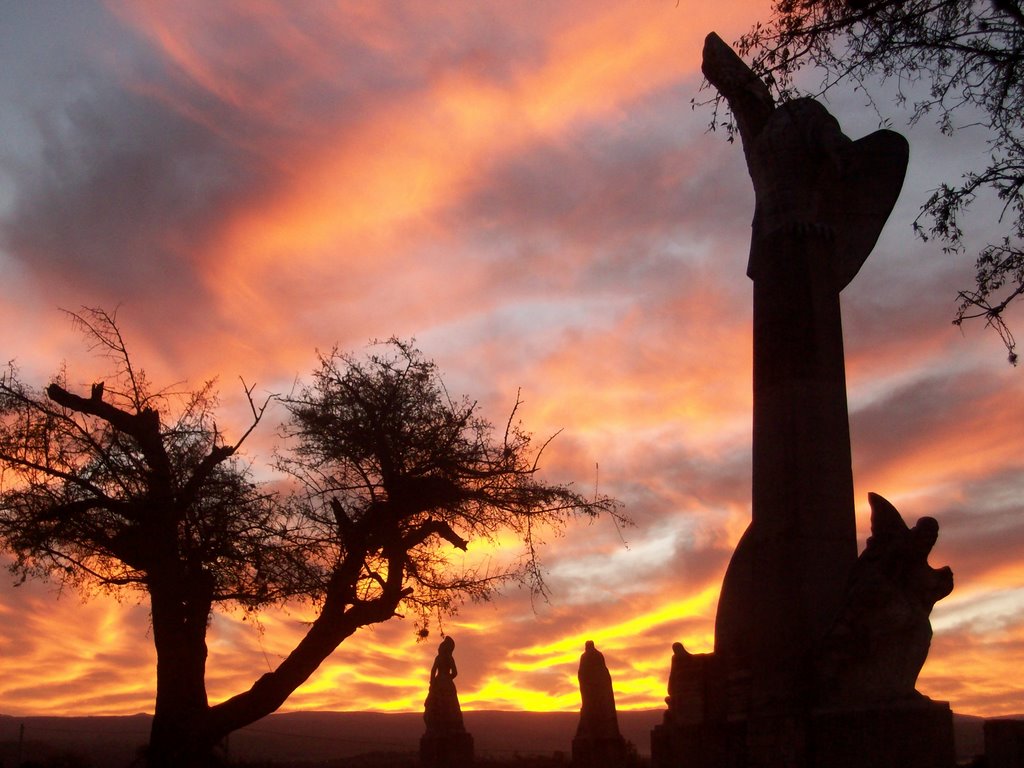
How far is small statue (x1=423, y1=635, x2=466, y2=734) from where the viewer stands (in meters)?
26.5

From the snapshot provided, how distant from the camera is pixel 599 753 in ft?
82.0

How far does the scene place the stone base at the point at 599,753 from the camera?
24906 mm

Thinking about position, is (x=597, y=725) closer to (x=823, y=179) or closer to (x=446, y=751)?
(x=446, y=751)

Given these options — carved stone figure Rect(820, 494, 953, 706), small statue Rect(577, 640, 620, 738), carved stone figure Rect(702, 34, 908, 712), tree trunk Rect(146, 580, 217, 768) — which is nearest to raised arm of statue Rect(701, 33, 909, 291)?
carved stone figure Rect(702, 34, 908, 712)

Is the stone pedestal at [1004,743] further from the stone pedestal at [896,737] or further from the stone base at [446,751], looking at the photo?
the stone base at [446,751]

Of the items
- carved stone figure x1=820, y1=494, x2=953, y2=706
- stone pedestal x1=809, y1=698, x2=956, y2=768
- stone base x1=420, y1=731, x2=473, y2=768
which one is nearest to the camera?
stone pedestal x1=809, y1=698, x2=956, y2=768

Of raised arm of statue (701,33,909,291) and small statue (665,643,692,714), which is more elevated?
raised arm of statue (701,33,909,291)

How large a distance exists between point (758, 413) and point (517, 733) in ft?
244

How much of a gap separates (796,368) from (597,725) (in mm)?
12207

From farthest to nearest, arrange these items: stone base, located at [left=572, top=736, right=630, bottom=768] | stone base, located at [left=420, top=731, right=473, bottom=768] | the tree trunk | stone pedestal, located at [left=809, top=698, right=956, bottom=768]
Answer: stone base, located at [left=420, top=731, right=473, bottom=768]
stone base, located at [left=572, top=736, right=630, bottom=768]
the tree trunk
stone pedestal, located at [left=809, top=698, right=956, bottom=768]

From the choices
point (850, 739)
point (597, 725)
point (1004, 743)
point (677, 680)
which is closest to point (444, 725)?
point (597, 725)

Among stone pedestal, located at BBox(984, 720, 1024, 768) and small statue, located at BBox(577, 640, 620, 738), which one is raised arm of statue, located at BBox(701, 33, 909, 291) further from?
small statue, located at BBox(577, 640, 620, 738)

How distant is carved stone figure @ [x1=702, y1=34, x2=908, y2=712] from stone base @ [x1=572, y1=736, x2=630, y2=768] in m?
10.2

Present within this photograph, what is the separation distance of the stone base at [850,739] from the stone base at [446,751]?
12549mm
